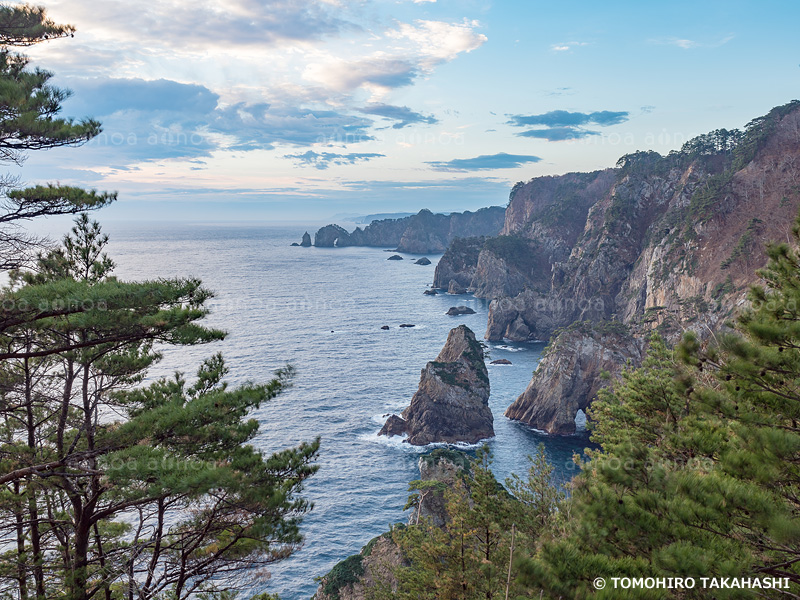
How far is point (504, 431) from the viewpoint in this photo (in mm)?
54719

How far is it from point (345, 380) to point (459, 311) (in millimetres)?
51746

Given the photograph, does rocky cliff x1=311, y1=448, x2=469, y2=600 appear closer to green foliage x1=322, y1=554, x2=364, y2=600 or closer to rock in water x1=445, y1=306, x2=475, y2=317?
green foliage x1=322, y1=554, x2=364, y2=600

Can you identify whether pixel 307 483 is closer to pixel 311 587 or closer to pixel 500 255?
pixel 311 587

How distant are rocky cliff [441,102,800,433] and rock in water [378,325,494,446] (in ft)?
25.6

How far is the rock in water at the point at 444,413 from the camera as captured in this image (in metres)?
52.0

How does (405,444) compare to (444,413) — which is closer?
(405,444)

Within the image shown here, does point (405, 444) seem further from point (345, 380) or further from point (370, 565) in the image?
point (370, 565)

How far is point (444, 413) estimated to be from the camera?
53.1 metres

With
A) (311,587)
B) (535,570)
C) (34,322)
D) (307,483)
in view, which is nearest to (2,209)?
(34,322)

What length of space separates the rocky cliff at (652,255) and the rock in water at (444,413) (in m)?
7.79

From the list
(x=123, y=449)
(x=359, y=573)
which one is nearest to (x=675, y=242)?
(x=359, y=573)

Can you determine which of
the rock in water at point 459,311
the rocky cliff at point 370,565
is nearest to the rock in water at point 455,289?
the rock in water at point 459,311

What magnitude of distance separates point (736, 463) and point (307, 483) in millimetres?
41347

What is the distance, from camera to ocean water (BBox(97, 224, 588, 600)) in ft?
127
